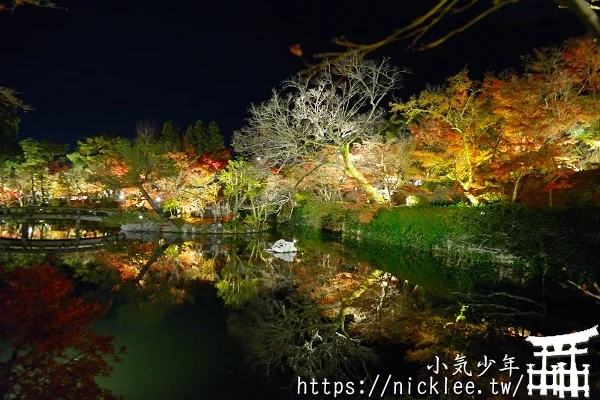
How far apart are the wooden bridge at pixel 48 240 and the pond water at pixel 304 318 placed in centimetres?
295

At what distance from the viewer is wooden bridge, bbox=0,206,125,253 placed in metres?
16.6

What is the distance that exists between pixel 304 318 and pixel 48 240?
1581cm

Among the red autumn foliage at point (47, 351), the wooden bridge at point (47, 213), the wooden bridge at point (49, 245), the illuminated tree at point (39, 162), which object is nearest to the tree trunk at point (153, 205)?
the wooden bridge at point (47, 213)

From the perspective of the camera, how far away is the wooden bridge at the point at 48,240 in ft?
54.6

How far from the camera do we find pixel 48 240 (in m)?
18.2

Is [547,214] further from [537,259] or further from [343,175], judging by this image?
[343,175]

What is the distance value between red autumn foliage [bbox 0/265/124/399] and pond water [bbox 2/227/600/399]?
0.47 m

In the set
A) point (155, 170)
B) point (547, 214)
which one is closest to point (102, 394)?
point (547, 214)

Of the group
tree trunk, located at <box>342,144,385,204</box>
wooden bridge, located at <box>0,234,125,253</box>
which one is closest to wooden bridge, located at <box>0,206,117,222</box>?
wooden bridge, located at <box>0,234,125,253</box>

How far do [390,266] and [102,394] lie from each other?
34.4 ft

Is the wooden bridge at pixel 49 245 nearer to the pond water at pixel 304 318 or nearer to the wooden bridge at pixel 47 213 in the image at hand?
the wooden bridge at pixel 47 213

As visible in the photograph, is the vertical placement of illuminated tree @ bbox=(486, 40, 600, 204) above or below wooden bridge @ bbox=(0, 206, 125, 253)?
above

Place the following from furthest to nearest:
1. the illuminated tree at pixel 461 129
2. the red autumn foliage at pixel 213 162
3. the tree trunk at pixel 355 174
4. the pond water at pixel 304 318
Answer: the red autumn foliage at pixel 213 162 < the tree trunk at pixel 355 174 < the illuminated tree at pixel 461 129 < the pond water at pixel 304 318

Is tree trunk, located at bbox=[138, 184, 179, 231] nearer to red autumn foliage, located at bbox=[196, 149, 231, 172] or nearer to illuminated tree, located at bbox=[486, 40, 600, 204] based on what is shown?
red autumn foliage, located at bbox=[196, 149, 231, 172]
